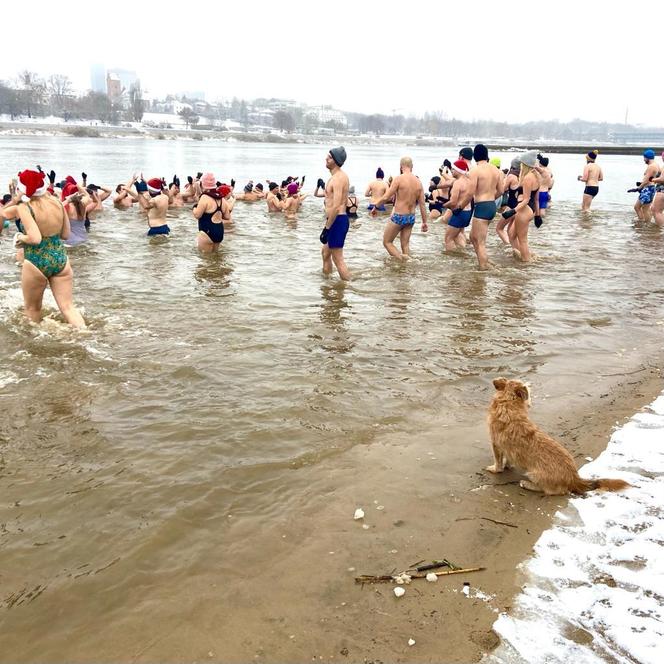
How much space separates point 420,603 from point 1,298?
6934mm

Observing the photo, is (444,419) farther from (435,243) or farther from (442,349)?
(435,243)

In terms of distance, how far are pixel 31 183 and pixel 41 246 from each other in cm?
68

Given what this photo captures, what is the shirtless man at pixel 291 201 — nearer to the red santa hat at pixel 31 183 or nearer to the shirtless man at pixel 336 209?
the shirtless man at pixel 336 209

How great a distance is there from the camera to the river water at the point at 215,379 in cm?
285

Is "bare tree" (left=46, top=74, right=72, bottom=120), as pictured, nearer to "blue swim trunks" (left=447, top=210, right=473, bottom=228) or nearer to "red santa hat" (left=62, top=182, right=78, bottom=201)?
"red santa hat" (left=62, top=182, right=78, bottom=201)

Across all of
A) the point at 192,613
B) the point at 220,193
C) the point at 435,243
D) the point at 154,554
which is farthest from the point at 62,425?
the point at 435,243

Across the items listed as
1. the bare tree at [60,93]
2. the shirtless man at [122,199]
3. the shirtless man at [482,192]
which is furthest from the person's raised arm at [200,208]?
the bare tree at [60,93]

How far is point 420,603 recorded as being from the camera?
248 centimetres

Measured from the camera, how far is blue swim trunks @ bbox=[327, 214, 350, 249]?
806cm

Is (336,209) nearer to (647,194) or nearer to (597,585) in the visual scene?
(597,585)

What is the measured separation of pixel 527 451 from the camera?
3375 mm

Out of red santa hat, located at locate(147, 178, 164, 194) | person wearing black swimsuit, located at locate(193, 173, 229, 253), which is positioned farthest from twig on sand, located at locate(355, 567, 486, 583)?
red santa hat, located at locate(147, 178, 164, 194)

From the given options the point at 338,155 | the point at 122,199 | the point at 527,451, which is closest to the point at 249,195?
the point at 122,199

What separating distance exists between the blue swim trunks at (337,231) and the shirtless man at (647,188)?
33.2 ft
